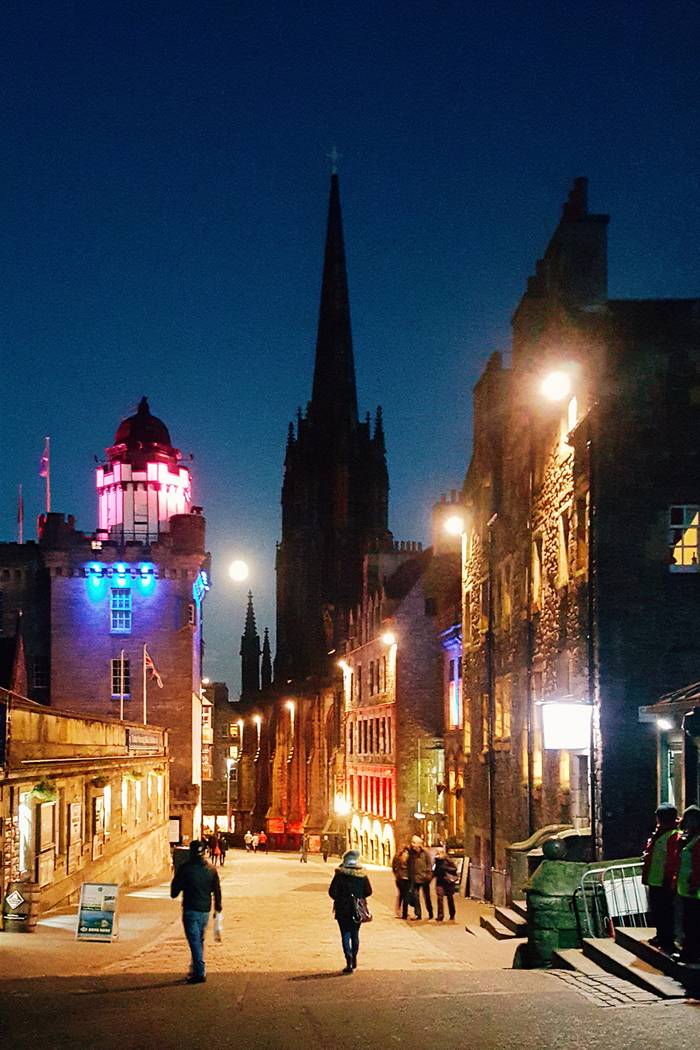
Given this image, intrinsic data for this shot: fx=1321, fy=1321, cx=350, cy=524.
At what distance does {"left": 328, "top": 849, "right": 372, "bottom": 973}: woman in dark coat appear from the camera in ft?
53.9

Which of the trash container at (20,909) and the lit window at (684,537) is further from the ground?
the lit window at (684,537)

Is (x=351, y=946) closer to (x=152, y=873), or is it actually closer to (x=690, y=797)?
(x=690, y=797)

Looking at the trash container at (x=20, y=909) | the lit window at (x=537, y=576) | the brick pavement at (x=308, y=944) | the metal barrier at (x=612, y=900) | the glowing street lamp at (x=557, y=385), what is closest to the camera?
the metal barrier at (x=612, y=900)

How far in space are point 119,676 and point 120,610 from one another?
3.26 meters

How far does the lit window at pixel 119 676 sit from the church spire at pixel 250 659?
231ft

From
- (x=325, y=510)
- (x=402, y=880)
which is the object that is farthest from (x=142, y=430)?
(x=402, y=880)

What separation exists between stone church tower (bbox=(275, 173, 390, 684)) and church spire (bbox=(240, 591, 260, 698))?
566 inches

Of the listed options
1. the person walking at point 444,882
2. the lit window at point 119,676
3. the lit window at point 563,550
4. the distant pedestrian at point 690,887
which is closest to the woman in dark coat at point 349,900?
the distant pedestrian at point 690,887

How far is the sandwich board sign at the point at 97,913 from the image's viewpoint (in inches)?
818

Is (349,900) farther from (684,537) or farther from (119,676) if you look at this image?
(119,676)

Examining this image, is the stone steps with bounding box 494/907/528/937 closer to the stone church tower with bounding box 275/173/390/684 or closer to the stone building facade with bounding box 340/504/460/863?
the stone building facade with bounding box 340/504/460/863

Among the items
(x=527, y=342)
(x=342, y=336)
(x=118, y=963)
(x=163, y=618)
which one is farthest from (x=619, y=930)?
(x=342, y=336)

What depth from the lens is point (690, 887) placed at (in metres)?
13.1

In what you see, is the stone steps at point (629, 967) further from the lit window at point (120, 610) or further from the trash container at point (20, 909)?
the lit window at point (120, 610)
